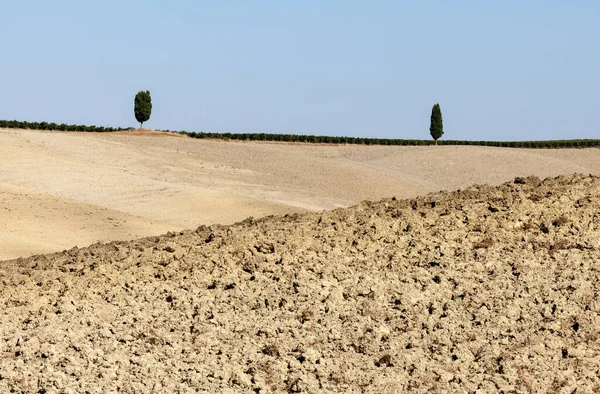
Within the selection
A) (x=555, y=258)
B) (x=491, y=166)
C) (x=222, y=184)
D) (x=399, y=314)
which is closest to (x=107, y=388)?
(x=399, y=314)

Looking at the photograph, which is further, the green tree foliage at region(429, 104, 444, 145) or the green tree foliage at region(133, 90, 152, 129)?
the green tree foliage at region(429, 104, 444, 145)

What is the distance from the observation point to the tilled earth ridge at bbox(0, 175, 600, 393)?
25.8ft

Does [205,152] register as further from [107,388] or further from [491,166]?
[107,388]

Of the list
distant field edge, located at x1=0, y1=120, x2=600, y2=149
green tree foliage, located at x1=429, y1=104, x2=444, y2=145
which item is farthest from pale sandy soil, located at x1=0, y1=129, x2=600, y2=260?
green tree foliage, located at x1=429, y1=104, x2=444, y2=145

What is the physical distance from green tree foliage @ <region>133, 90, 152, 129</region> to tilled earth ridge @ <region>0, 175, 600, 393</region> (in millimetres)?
42749

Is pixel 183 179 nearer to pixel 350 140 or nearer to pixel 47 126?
pixel 47 126

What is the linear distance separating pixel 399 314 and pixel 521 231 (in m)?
2.20

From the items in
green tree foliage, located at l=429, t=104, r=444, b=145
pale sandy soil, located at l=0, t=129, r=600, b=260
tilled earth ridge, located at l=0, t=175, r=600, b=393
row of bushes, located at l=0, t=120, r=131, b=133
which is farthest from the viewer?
green tree foliage, located at l=429, t=104, r=444, b=145

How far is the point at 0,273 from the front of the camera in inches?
432

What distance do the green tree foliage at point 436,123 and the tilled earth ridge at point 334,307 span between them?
5097 centimetres

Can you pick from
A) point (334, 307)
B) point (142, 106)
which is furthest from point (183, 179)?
point (142, 106)

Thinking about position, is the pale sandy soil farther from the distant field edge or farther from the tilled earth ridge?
the distant field edge

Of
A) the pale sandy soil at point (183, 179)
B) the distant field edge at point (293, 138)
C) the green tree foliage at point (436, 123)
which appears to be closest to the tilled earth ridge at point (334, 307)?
the pale sandy soil at point (183, 179)

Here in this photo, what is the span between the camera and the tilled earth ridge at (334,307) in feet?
25.8
